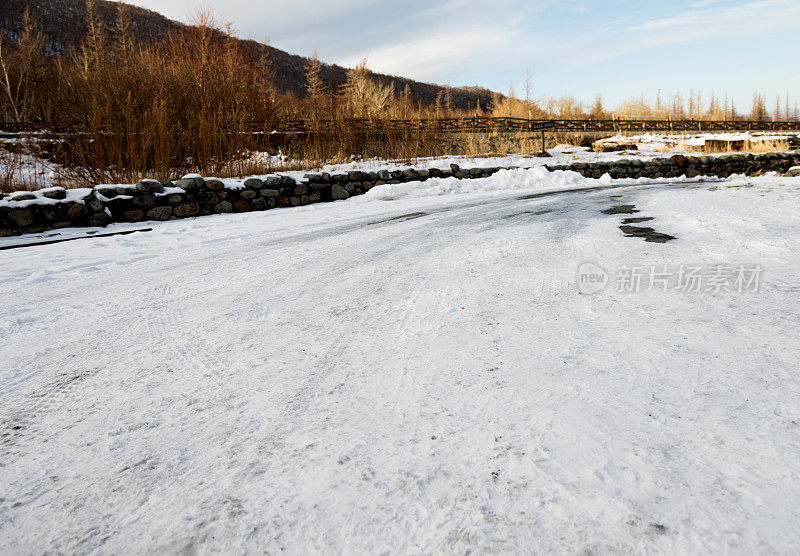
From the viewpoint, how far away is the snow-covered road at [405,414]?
102 cm

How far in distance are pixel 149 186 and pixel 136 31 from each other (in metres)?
50.6

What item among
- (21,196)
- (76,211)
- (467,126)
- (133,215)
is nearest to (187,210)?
(133,215)

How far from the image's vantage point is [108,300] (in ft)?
9.25

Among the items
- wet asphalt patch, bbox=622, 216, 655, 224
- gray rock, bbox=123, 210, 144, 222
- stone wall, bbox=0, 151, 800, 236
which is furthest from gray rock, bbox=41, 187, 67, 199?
wet asphalt patch, bbox=622, 216, 655, 224

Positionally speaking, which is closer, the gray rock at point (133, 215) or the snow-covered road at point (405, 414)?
the snow-covered road at point (405, 414)

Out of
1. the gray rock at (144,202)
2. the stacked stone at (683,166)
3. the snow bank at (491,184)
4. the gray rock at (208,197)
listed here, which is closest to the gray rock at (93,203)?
→ the gray rock at (144,202)

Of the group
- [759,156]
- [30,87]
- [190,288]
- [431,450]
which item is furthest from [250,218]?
[759,156]

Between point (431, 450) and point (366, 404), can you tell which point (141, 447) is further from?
point (431, 450)

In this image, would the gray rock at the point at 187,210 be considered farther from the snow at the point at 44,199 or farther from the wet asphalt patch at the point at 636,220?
the wet asphalt patch at the point at 636,220

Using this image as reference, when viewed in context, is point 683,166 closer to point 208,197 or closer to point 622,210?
point 622,210

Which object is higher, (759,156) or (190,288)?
(759,156)

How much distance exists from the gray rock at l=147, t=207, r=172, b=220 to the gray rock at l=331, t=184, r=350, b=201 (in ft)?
9.83

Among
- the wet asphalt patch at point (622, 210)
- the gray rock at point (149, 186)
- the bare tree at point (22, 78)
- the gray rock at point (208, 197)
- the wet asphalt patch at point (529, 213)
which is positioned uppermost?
the bare tree at point (22, 78)

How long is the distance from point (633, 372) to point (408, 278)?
1.65 metres
